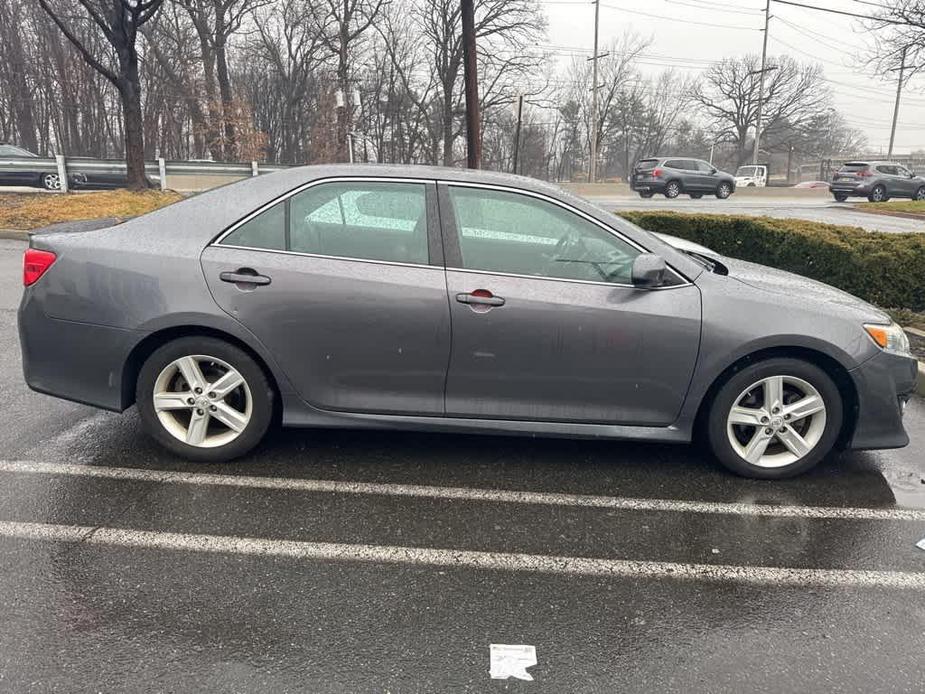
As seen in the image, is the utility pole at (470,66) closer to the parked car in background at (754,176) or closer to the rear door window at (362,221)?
the rear door window at (362,221)

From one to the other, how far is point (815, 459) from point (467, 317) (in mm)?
2019

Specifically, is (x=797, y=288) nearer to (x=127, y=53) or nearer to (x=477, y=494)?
(x=477, y=494)

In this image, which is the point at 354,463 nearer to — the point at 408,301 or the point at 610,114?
the point at 408,301

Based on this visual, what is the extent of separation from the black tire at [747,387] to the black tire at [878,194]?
27.2 m

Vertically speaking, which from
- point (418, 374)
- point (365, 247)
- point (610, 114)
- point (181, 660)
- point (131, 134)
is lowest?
point (181, 660)

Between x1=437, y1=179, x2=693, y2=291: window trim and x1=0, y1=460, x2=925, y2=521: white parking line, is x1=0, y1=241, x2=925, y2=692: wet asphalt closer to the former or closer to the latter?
x1=0, y1=460, x2=925, y2=521: white parking line

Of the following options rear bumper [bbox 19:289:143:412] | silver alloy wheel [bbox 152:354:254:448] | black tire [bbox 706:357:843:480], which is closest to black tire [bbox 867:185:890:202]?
black tire [bbox 706:357:843:480]

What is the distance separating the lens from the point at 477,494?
3350 millimetres

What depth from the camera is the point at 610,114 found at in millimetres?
60812

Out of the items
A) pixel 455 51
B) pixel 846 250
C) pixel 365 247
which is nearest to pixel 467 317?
pixel 365 247

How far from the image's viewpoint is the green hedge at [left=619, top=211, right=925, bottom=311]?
642cm

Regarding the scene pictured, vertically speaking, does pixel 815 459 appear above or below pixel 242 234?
below

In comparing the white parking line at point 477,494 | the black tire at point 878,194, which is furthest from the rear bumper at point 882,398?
the black tire at point 878,194

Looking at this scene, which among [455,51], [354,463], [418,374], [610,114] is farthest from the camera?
[610,114]
